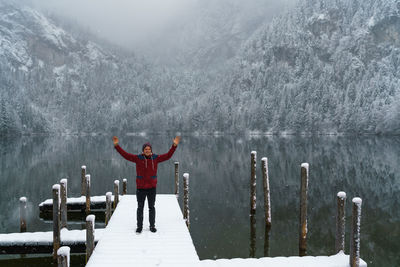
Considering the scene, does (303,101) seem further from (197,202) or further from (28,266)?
(28,266)

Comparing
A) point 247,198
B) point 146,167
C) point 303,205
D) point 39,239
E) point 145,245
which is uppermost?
point 146,167

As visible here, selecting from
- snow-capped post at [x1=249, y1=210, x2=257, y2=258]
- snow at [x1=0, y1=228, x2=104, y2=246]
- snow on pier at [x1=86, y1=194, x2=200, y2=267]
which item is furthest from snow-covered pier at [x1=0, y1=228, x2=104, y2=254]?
snow-capped post at [x1=249, y1=210, x2=257, y2=258]

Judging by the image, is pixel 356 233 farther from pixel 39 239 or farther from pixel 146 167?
pixel 39 239

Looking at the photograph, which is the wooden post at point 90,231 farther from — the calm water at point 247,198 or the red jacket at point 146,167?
the calm water at point 247,198

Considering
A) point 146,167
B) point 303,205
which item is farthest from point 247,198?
point 146,167

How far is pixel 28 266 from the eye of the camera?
13.3m

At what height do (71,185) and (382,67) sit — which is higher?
(382,67)

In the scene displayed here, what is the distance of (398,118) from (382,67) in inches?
3103

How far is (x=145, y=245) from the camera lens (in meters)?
10.5

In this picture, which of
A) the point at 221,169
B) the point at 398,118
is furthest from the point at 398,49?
the point at 221,169

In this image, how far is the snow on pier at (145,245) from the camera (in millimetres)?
9320

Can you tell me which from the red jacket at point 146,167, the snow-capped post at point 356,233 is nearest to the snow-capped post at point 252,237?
the snow-capped post at point 356,233

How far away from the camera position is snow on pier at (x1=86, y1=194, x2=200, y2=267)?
9.32 metres

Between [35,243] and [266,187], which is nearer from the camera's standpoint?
[35,243]
